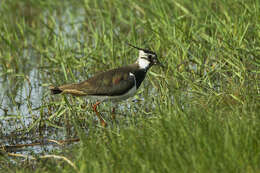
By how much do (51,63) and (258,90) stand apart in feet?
13.1

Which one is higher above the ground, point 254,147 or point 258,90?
point 258,90

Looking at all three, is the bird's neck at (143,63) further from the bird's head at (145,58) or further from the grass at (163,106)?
the grass at (163,106)

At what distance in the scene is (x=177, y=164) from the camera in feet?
12.9

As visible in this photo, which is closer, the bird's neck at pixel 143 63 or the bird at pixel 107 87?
the bird at pixel 107 87

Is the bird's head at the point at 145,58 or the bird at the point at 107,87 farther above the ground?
the bird's head at the point at 145,58

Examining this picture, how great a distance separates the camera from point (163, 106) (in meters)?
5.59

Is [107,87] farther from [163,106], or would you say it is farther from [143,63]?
[163,106]

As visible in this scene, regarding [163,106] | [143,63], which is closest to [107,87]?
[143,63]

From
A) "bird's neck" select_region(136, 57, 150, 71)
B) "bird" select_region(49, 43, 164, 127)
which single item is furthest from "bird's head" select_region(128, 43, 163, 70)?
"bird" select_region(49, 43, 164, 127)

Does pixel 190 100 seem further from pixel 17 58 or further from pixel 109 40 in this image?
pixel 17 58

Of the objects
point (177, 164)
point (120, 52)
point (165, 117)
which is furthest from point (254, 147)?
point (120, 52)

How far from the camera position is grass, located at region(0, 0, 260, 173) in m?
4.09

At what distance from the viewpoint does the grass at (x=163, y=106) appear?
409 centimetres

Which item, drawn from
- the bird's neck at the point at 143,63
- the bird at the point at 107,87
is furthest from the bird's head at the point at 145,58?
the bird at the point at 107,87
